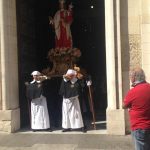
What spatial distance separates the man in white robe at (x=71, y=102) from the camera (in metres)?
11.6

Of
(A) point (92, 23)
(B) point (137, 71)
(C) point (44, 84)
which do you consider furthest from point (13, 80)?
(B) point (137, 71)

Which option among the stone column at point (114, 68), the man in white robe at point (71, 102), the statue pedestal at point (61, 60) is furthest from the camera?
the statue pedestal at point (61, 60)

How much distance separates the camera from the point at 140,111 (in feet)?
21.7

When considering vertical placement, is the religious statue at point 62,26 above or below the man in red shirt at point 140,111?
above

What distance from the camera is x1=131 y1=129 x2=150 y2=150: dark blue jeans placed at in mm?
6609

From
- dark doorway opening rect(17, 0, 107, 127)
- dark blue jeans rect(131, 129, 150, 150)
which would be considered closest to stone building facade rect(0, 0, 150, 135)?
dark doorway opening rect(17, 0, 107, 127)

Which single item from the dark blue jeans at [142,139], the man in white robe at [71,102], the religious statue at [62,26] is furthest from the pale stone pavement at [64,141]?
the dark blue jeans at [142,139]

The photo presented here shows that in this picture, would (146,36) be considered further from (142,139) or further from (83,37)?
(142,139)

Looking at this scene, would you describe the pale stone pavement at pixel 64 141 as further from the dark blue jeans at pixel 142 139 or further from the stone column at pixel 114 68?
the dark blue jeans at pixel 142 139

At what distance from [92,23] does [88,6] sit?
594mm

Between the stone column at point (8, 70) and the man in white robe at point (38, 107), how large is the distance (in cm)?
42

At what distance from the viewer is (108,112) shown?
11.1m

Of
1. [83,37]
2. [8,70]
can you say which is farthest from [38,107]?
[83,37]

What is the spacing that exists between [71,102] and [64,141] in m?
1.39
